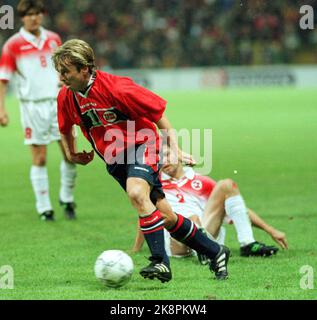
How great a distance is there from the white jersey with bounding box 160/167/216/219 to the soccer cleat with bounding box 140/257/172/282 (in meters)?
1.51

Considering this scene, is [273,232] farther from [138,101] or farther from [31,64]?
[31,64]

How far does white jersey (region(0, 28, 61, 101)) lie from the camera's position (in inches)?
360

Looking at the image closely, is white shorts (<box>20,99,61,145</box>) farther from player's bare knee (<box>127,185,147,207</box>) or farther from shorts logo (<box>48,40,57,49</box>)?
player's bare knee (<box>127,185,147,207</box>)

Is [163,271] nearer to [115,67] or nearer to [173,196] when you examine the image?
[173,196]

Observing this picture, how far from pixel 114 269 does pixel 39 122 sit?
13.3ft

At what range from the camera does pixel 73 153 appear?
6.21 m

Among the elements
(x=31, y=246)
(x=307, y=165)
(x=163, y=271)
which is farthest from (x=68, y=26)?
(x=163, y=271)

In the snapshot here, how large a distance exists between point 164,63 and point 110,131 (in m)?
28.1

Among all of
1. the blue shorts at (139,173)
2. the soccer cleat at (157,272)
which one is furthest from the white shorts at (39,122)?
the soccer cleat at (157,272)

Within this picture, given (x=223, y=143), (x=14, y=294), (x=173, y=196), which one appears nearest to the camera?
(x=14, y=294)

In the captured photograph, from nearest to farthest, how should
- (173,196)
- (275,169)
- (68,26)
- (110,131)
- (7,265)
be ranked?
(110,131) < (7,265) < (173,196) < (275,169) < (68,26)

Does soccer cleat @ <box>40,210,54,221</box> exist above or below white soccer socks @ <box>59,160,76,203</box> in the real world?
below

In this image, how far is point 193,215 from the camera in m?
6.87

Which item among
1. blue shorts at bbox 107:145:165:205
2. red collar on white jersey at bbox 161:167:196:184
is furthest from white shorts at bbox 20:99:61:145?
blue shorts at bbox 107:145:165:205
